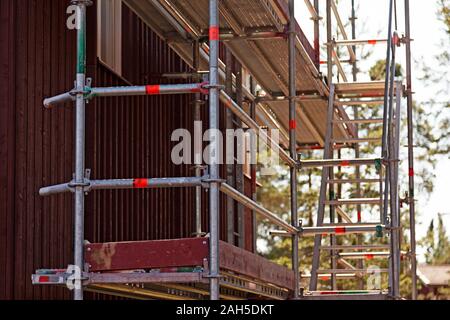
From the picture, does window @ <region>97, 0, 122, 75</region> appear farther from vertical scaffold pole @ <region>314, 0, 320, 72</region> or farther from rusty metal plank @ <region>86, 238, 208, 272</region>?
vertical scaffold pole @ <region>314, 0, 320, 72</region>

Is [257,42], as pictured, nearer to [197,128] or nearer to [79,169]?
[197,128]

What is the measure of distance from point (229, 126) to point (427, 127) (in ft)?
75.0

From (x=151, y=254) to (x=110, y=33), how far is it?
369 cm

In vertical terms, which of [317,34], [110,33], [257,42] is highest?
[317,34]

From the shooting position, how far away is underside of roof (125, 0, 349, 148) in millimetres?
12211

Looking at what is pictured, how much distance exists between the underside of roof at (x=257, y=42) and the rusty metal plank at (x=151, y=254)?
154 inches

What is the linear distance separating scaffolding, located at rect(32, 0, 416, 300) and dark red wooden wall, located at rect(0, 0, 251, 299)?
0.34 metres

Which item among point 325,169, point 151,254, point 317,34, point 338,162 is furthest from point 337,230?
point 151,254

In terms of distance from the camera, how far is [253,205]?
1021 centimetres

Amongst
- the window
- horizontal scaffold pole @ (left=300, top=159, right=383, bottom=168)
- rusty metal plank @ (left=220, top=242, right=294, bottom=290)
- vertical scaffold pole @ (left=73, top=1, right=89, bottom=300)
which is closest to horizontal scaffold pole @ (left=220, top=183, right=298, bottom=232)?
rusty metal plank @ (left=220, top=242, right=294, bottom=290)

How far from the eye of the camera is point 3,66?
30.2ft

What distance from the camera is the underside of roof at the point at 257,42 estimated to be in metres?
12.2

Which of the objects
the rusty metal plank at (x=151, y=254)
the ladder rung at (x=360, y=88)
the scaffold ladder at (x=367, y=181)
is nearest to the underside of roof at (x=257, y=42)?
the ladder rung at (x=360, y=88)
